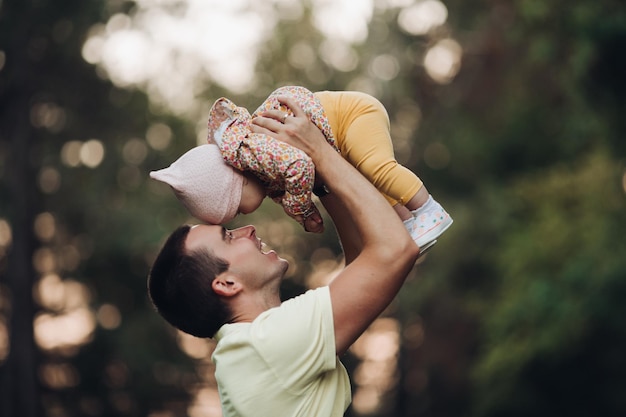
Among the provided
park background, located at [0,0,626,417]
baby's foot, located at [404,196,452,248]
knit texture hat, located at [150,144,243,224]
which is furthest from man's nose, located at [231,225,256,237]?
park background, located at [0,0,626,417]

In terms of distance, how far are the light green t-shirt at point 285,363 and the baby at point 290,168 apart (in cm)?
39

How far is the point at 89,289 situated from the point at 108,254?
135 centimetres

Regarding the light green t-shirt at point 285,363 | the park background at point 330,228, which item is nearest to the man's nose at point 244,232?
the light green t-shirt at point 285,363

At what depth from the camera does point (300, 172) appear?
3.16m

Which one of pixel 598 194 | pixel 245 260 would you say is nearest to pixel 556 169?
pixel 598 194

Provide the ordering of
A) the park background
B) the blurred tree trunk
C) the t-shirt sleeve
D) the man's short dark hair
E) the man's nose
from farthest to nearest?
the blurred tree trunk < the park background < the man's nose < the man's short dark hair < the t-shirt sleeve

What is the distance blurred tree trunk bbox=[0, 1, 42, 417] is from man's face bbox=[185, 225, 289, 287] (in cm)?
1889

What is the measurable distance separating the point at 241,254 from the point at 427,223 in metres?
0.65

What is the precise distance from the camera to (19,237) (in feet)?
70.1

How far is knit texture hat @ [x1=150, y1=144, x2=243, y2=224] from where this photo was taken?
3.27 meters

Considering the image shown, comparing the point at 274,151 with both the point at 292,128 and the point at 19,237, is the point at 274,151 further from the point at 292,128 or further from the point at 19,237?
the point at 19,237

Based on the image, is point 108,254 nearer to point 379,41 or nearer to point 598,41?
point 379,41

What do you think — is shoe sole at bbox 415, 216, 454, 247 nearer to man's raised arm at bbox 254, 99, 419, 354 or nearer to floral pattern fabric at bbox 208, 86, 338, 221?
man's raised arm at bbox 254, 99, 419, 354

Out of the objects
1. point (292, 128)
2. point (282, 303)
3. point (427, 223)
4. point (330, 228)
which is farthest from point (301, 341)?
point (330, 228)
